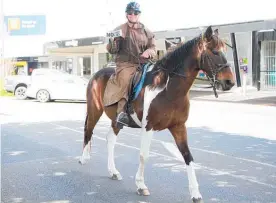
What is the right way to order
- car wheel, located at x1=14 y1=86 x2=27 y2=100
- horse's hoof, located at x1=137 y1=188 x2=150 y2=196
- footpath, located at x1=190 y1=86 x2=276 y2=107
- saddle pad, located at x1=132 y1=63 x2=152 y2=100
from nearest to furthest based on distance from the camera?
horse's hoof, located at x1=137 y1=188 x2=150 y2=196 → saddle pad, located at x1=132 y1=63 x2=152 y2=100 → footpath, located at x1=190 y1=86 x2=276 y2=107 → car wheel, located at x1=14 y1=86 x2=27 y2=100

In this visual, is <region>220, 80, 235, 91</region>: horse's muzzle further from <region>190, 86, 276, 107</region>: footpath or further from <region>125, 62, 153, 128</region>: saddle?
<region>190, 86, 276, 107</region>: footpath

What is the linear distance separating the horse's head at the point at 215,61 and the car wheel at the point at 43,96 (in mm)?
19341

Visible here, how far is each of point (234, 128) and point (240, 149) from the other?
3.33m

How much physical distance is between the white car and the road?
982 cm

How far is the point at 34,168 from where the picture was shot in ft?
25.6

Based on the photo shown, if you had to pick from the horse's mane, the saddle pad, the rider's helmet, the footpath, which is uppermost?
the rider's helmet

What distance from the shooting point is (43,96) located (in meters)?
24.0

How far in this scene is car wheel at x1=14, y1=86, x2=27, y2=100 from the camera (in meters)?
26.4

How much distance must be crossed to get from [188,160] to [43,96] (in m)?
19.1

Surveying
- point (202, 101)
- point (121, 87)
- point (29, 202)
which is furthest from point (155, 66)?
point (202, 101)

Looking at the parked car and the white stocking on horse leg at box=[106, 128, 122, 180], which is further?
the parked car

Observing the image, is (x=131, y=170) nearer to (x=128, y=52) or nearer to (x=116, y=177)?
(x=116, y=177)

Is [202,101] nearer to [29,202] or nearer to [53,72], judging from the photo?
[53,72]

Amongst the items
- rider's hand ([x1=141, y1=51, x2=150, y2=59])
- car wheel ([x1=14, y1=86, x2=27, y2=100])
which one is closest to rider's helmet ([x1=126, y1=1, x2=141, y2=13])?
rider's hand ([x1=141, y1=51, x2=150, y2=59])
